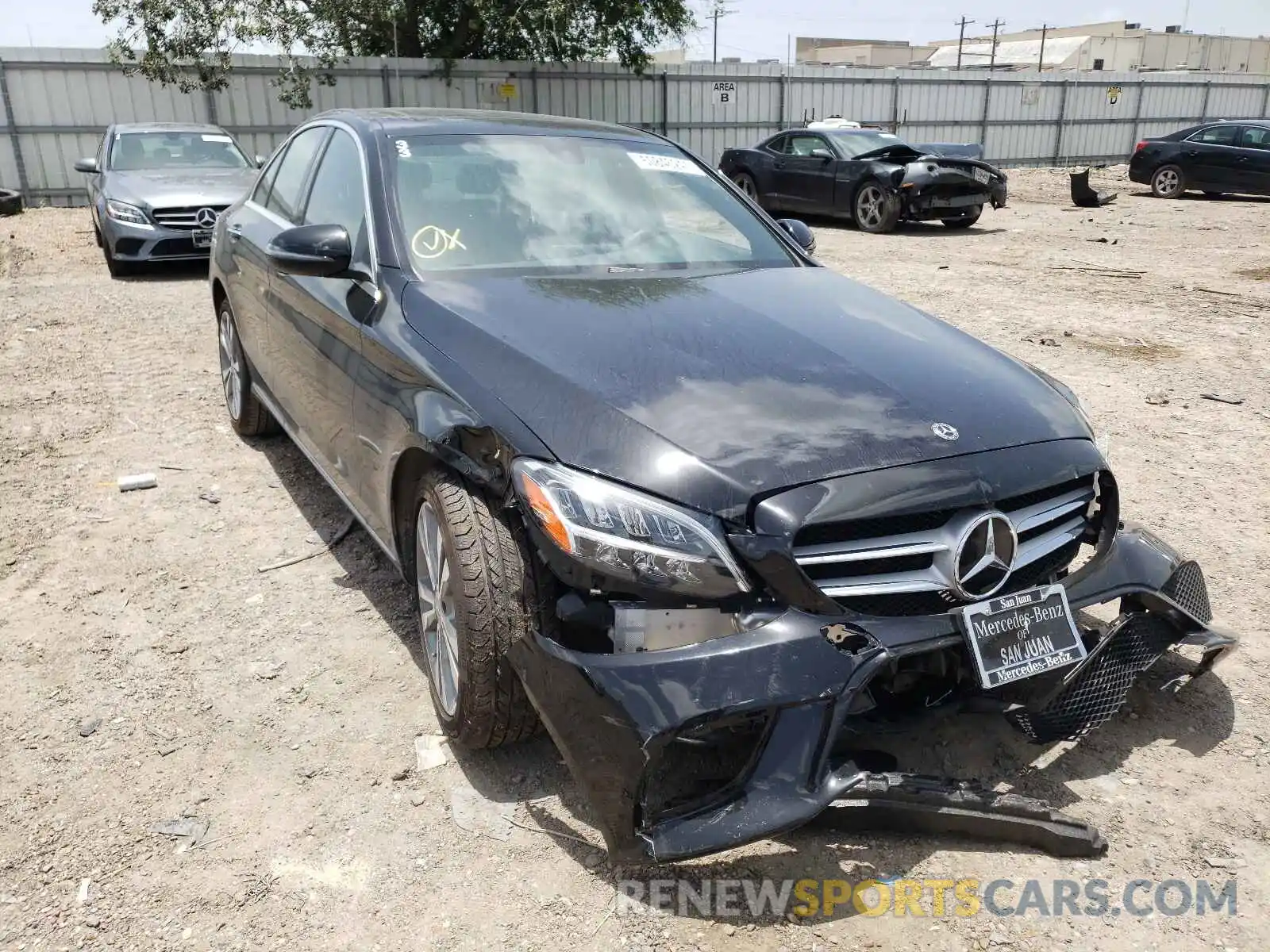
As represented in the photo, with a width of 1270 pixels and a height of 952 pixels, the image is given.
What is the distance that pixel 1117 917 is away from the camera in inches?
87.3

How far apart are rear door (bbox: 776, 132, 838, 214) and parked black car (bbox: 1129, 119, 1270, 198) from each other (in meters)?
7.75

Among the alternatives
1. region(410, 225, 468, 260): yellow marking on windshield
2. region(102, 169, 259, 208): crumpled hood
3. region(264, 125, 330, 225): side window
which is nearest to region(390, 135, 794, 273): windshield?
region(410, 225, 468, 260): yellow marking on windshield

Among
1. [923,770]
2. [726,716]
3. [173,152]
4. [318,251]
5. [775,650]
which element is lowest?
[923,770]

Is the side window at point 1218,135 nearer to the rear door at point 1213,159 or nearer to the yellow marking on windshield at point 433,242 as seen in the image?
the rear door at point 1213,159

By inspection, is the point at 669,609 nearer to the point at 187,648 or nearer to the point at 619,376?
the point at 619,376

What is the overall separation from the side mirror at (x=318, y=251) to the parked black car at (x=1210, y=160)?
60.8 feet

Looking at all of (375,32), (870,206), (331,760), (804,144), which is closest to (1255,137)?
(870,206)

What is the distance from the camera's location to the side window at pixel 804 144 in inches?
579

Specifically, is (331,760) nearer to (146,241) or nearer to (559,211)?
(559,211)

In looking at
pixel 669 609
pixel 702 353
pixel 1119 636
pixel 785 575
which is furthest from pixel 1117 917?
pixel 702 353

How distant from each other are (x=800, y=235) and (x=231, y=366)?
3.02m

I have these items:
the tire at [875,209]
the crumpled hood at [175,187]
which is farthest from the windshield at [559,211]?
the tire at [875,209]

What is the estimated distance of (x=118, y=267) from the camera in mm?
10188

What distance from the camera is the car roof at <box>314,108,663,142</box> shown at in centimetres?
365
